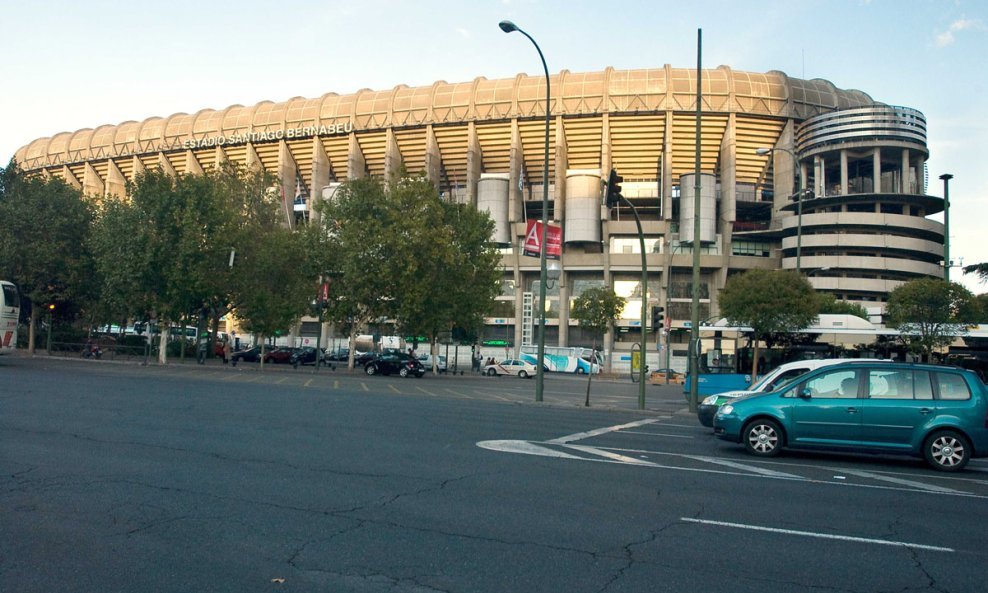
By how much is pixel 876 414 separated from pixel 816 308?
26.4 metres

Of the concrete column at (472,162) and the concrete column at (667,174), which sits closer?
the concrete column at (667,174)

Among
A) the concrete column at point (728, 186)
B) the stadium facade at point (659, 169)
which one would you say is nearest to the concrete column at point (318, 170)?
the stadium facade at point (659, 169)

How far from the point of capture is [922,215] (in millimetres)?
67438

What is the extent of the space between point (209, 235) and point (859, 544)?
1637 inches

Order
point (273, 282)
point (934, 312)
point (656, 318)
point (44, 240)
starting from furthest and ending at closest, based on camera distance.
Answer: point (273, 282), point (44, 240), point (934, 312), point (656, 318)

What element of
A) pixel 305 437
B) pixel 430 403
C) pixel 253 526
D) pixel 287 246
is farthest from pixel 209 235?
pixel 253 526

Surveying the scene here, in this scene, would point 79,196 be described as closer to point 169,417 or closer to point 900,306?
point 169,417

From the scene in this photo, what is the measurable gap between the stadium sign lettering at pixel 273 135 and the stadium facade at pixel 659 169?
0.80ft

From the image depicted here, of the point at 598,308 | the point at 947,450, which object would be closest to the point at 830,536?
the point at 947,450

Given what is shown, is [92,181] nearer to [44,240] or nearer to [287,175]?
[287,175]

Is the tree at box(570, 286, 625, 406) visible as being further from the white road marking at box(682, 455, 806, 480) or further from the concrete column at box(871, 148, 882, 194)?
the white road marking at box(682, 455, 806, 480)

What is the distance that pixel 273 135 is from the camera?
257 feet

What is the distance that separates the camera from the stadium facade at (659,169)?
64.6 m

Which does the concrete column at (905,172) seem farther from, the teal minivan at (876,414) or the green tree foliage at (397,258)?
the teal minivan at (876,414)
